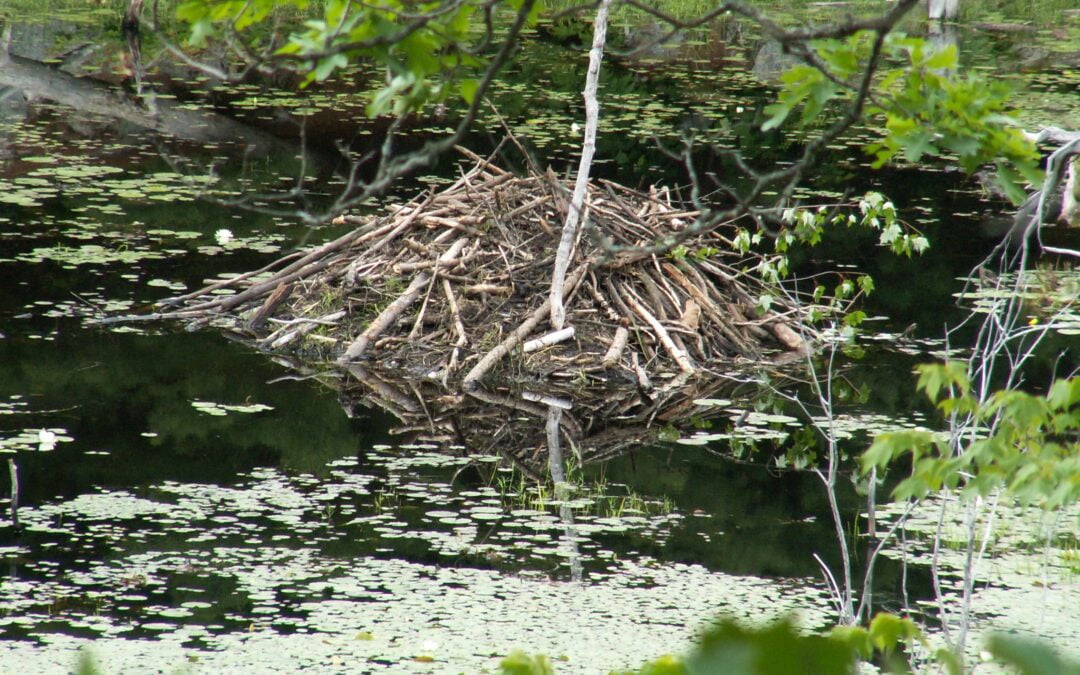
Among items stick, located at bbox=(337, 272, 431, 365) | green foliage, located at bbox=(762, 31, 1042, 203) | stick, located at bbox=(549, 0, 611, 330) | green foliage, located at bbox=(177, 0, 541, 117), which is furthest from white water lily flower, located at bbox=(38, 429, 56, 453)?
green foliage, located at bbox=(762, 31, 1042, 203)

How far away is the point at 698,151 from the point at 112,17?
9643mm

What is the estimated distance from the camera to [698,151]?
1282 centimetres

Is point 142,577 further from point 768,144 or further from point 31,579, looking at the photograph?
point 768,144

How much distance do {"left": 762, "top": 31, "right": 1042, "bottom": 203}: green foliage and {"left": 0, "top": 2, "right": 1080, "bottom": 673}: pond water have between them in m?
0.94

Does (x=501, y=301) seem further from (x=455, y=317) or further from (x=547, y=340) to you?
(x=547, y=340)

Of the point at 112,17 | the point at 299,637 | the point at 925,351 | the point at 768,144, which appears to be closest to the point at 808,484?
the point at 925,351

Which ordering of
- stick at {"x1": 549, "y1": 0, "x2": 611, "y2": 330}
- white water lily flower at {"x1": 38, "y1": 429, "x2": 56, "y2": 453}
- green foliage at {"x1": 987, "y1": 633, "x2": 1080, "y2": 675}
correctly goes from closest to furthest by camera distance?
green foliage at {"x1": 987, "y1": 633, "x2": 1080, "y2": 675}
white water lily flower at {"x1": 38, "y1": 429, "x2": 56, "y2": 453}
stick at {"x1": 549, "y1": 0, "x2": 611, "y2": 330}

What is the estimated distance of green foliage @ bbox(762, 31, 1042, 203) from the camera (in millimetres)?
2271

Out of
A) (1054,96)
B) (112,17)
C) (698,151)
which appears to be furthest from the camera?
(112,17)

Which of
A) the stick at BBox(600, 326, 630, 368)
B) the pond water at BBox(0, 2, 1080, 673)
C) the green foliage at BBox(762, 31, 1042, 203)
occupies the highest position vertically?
the green foliage at BBox(762, 31, 1042, 203)

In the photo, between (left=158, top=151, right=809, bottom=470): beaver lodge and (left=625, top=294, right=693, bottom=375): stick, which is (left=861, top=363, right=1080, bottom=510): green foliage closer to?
(left=158, top=151, right=809, bottom=470): beaver lodge

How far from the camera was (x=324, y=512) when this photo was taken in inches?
205

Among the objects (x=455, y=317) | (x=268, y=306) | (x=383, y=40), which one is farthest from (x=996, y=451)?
(x=268, y=306)

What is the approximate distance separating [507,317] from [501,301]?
0.42 feet
